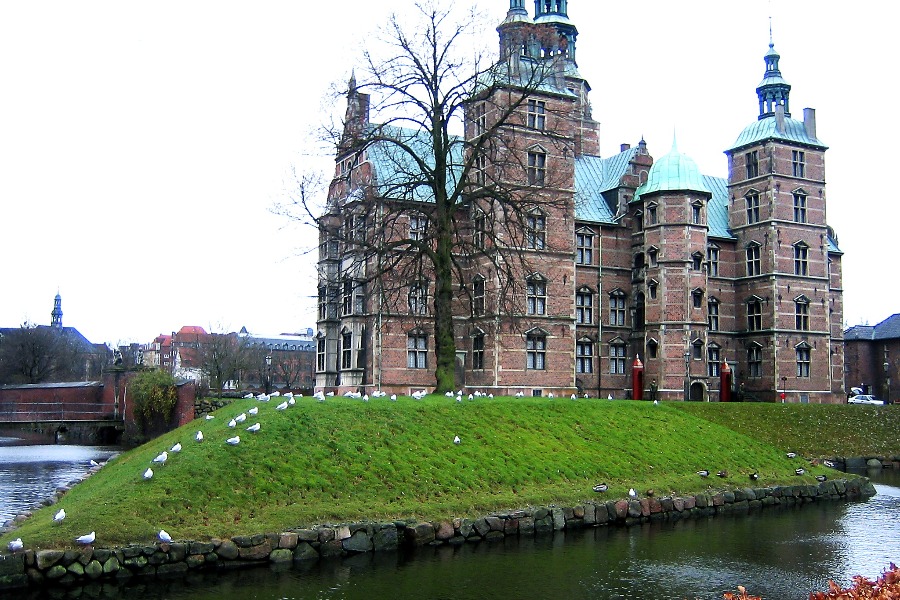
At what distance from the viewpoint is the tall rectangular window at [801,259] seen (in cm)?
5541

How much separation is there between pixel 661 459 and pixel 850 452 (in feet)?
57.1

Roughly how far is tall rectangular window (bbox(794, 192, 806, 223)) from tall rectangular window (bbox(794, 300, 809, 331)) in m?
5.16

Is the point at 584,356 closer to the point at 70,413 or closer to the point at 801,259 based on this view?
the point at 801,259

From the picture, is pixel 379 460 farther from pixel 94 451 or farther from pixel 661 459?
pixel 94 451

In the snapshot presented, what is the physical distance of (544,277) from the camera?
151 ft

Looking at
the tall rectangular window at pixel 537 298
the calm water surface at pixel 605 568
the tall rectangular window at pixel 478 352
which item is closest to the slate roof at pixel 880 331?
the tall rectangular window at pixel 537 298

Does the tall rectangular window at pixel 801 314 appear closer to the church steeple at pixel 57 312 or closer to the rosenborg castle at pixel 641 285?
the rosenborg castle at pixel 641 285

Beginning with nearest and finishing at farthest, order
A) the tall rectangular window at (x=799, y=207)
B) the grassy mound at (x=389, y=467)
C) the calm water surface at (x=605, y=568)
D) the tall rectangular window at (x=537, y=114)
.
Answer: the calm water surface at (x=605, y=568)
the grassy mound at (x=389, y=467)
the tall rectangular window at (x=537, y=114)
the tall rectangular window at (x=799, y=207)

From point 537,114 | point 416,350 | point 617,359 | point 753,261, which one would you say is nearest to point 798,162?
point 753,261

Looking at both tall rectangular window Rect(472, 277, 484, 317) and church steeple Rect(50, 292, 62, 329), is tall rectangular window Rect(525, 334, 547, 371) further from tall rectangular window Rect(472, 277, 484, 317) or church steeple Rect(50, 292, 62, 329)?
church steeple Rect(50, 292, 62, 329)

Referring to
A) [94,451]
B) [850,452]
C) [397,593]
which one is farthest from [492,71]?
[94,451]

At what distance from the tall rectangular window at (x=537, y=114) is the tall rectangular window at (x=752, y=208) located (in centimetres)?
1666

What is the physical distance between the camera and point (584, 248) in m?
52.8

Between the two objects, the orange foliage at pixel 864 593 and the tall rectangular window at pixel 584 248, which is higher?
the tall rectangular window at pixel 584 248
